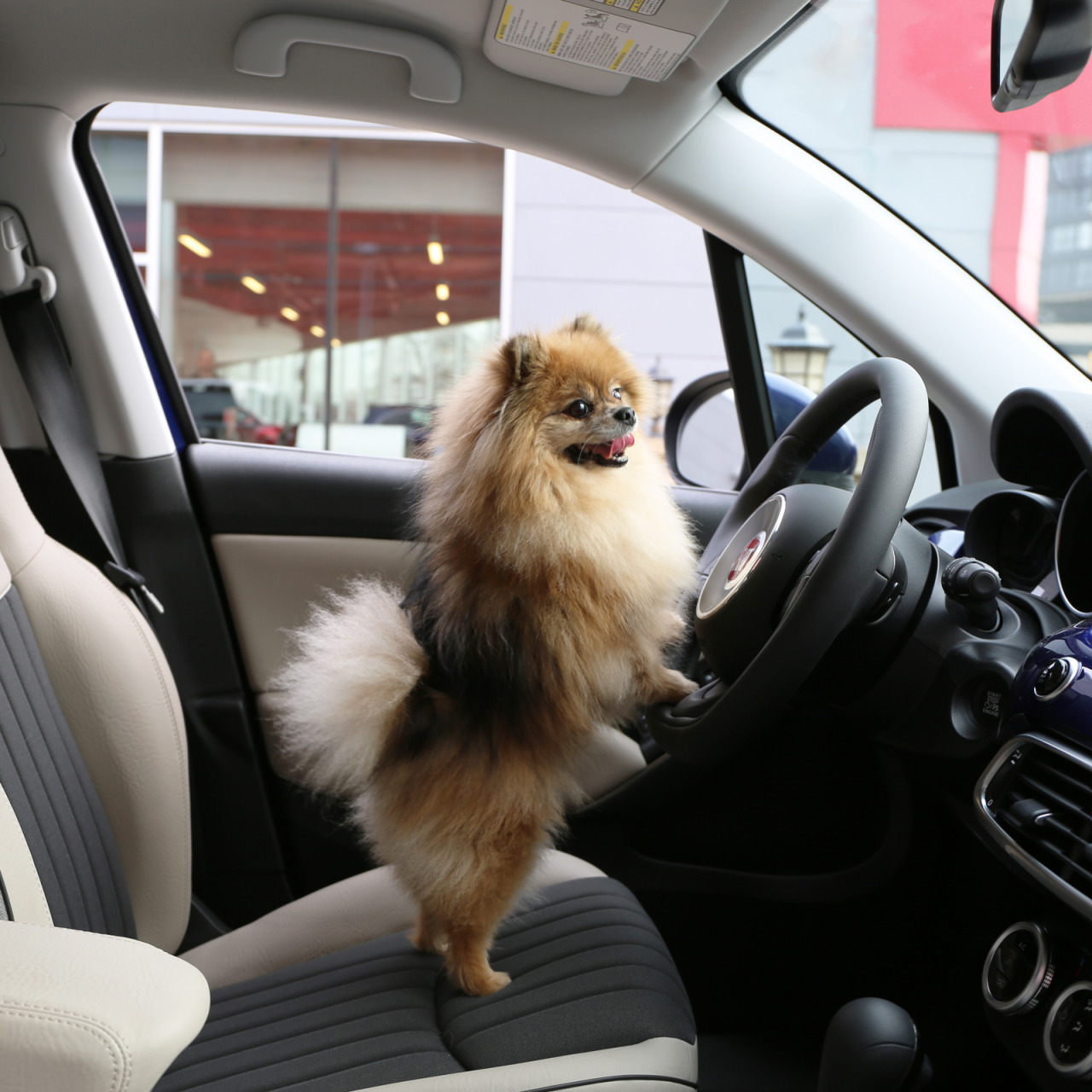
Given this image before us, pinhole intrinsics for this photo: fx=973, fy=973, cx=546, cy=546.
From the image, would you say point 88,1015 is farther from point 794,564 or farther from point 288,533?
point 288,533

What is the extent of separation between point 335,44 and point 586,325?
76 cm

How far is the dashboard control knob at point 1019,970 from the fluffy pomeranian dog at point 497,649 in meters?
0.67

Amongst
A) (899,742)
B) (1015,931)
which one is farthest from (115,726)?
(1015,931)

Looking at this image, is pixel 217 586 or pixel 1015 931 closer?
pixel 1015 931

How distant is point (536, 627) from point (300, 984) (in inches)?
27.4

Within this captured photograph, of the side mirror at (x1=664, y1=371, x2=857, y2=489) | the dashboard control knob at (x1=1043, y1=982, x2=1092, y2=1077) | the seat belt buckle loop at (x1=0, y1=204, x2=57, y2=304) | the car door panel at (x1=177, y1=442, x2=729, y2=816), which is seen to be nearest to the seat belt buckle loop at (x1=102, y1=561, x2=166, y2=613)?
the car door panel at (x1=177, y1=442, x2=729, y2=816)

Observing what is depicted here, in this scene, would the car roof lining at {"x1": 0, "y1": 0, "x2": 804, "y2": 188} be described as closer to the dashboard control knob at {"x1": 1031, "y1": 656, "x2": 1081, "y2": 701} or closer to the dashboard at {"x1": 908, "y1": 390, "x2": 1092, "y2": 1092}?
the dashboard at {"x1": 908, "y1": 390, "x2": 1092, "y2": 1092}

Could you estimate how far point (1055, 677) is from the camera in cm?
119

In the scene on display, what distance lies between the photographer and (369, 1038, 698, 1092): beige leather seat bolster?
1.24 meters

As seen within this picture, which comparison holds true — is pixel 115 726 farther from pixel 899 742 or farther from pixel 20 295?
pixel 899 742

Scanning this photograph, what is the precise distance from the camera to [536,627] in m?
1.75

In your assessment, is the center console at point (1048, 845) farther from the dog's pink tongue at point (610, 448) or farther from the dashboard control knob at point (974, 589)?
the dog's pink tongue at point (610, 448)

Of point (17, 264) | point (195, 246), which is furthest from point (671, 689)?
point (195, 246)

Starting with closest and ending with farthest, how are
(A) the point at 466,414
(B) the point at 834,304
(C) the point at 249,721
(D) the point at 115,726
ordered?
(D) the point at 115,726
(A) the point at 466,414
(B) the point at 834,304
(C) the point at 249,721
